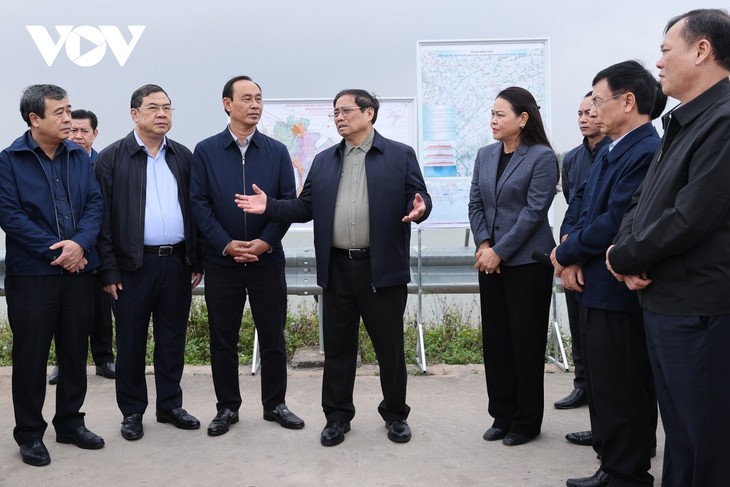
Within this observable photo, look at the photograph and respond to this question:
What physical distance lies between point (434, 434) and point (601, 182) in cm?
180

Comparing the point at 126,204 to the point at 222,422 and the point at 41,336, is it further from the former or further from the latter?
the point at 222,422

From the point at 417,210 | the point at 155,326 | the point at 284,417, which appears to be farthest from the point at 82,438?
the point at 417,210

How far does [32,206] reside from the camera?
162 inches

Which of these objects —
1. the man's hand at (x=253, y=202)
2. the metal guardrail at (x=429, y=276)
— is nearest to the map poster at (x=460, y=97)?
the metal guardrail at (x=429, y=276)

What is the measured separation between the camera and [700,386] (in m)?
2.75

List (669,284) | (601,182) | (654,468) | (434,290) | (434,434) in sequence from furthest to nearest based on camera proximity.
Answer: (434,290) → (434,434) → (654,468) → (601,182) → (669,284)

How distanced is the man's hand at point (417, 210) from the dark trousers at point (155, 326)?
143 cm

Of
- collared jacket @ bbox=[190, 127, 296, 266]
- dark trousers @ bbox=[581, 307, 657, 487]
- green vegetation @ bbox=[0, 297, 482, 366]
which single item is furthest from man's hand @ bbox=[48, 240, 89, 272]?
dark trousers @ bbox=[581, 307, 657, 487]

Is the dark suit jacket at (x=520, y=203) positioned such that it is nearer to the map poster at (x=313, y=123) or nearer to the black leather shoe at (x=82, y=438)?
the map poster at (x=313, y=123)

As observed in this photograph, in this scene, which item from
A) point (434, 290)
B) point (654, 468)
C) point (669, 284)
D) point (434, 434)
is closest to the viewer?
point (669, 284)

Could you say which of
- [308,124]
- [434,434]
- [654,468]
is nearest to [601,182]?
[654,468]

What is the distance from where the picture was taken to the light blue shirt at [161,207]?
4.50 meters

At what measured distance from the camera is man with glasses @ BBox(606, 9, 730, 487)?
270cm

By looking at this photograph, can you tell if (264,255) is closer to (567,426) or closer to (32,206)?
(32,206)
